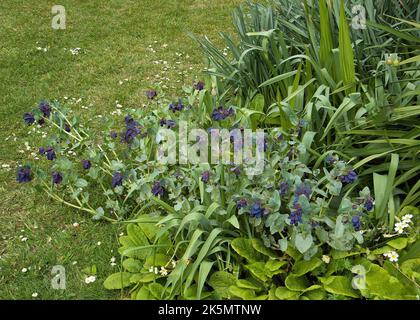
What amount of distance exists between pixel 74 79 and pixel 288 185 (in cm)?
280

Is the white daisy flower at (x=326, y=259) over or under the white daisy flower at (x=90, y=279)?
over

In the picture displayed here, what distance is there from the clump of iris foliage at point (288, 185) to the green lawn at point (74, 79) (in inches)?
6.1

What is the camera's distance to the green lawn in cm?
268

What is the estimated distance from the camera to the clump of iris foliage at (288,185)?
226 centimetres

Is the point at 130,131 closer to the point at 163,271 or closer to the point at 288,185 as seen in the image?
the point at 163,271

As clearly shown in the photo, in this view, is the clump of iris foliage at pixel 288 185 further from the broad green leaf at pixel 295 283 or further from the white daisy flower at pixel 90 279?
the white daisy flower at pixel 90 279

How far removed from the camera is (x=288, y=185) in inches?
91.8

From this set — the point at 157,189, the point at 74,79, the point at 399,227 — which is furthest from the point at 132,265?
the point at 74,79

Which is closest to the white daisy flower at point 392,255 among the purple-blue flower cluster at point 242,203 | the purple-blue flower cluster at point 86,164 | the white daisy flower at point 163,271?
the purple-blue flower cluster at point 242,203

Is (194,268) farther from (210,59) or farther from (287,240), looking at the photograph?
(210,59)

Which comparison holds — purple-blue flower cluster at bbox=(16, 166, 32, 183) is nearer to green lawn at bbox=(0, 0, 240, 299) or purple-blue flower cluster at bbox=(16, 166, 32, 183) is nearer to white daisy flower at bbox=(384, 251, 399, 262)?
green lawn at bbox=(0, 0, 240, 299)

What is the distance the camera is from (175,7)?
20.7ft
